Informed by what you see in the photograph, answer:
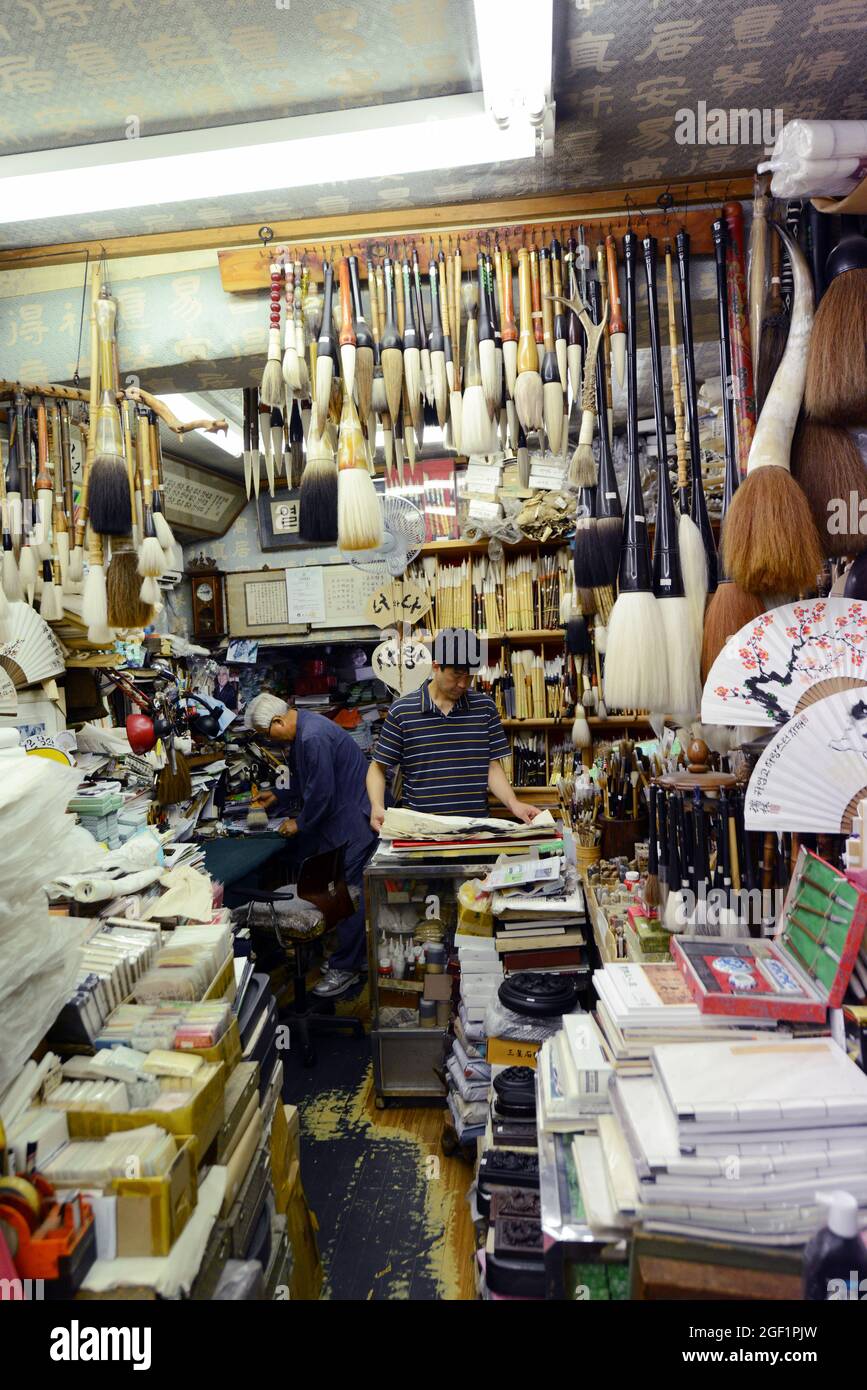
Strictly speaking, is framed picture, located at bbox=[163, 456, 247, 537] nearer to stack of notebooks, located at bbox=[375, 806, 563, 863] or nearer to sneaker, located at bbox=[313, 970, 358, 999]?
sneaker, located at bbox=[313, 970, 358, 999]

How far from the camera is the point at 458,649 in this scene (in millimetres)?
3730

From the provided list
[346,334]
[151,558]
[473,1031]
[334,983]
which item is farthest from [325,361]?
[334,983]

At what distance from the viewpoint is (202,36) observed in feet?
6.31

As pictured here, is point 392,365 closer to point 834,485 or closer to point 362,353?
point 362,353

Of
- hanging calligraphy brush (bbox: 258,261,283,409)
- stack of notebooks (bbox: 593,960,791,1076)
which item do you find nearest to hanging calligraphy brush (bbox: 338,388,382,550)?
hanging calligraphy brush (bbox: 258,261,283,409)

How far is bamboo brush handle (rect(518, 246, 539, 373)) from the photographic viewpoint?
240 centimetres

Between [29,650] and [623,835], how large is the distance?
9.84ft

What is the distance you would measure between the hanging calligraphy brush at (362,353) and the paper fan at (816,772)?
1.74 meters

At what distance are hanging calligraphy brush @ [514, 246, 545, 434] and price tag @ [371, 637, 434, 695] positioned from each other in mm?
2901

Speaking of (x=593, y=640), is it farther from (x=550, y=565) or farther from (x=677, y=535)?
(x=677, y=535)

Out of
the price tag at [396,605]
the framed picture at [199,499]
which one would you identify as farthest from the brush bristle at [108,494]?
the framed picture at [199,499]

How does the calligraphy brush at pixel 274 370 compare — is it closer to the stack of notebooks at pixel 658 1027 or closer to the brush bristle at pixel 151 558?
the brush bristle at pixel 151 558

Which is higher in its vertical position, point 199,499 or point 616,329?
point 199,499

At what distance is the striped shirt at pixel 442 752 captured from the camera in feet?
12.7
